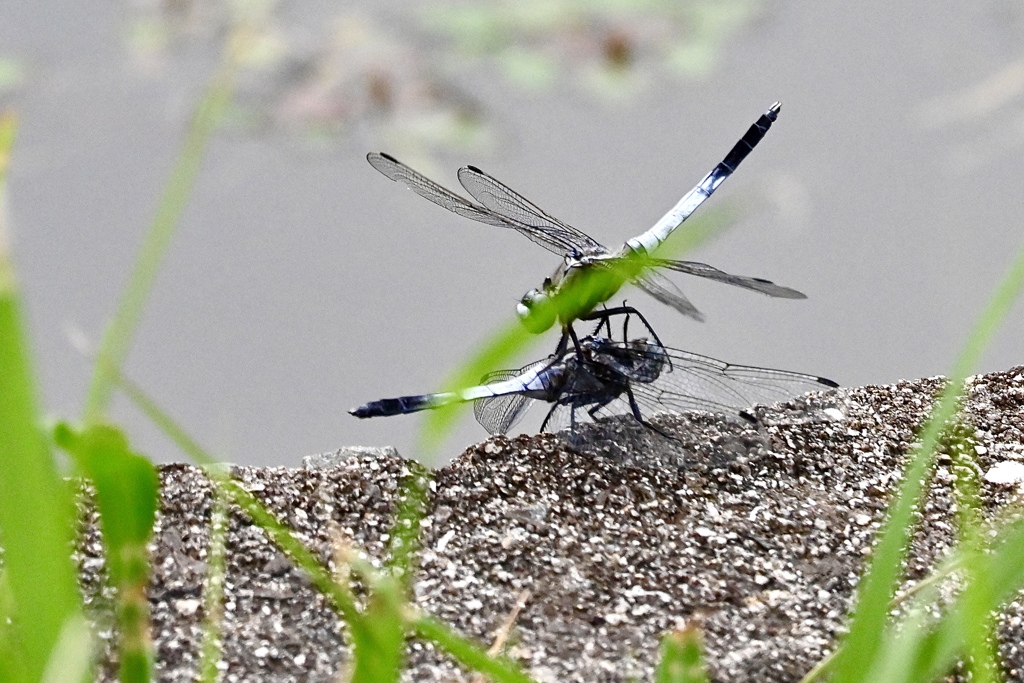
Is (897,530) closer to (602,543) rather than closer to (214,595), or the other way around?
(214,595)

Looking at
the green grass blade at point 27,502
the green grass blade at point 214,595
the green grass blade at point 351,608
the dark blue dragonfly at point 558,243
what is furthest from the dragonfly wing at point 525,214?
the green grass blade at point 27,502

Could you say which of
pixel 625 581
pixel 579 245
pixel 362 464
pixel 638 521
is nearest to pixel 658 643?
pixel 625 581

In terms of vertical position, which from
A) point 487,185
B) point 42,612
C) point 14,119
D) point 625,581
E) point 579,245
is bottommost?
point 42,612

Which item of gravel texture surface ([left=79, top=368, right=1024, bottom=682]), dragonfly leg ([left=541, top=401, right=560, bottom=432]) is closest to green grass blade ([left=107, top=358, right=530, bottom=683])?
gravel texture surface ([left=79, top=368, right=1024, bottom=682])

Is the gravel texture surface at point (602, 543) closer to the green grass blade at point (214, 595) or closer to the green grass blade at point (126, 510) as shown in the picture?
the green grass blade at point (214, 595)

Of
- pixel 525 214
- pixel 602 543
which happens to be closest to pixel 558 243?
pixel 525 214

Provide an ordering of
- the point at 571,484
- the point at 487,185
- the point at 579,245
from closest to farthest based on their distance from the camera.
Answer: the point at 571,484
the point at 579,245
the point at 487,185

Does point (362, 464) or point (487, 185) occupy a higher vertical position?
point (487, 185)

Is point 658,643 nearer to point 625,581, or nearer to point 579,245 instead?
point 625,581
